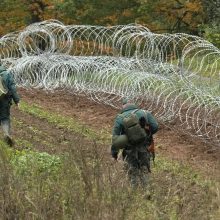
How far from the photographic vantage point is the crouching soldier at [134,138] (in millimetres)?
9516

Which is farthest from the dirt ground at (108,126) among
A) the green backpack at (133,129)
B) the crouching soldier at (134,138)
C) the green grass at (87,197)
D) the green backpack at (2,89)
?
the green grass at (87,197)

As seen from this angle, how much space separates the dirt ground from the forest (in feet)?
37.5

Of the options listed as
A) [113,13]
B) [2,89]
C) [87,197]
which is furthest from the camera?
[113,13]

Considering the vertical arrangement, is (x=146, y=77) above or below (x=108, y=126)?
above

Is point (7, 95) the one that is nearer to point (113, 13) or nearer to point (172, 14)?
point (172, 14)

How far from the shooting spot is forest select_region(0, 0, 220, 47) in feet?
102

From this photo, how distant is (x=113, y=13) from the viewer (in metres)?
32.5

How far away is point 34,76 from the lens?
893 inches

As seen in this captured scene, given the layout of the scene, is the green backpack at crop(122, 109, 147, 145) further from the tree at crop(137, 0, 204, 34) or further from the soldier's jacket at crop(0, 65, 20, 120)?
the tree at crop(137, 0, 204, 34)

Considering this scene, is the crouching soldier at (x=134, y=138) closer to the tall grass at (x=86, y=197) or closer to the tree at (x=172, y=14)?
the tall grass at (x=86, y=197)

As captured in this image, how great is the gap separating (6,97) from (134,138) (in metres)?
4.15

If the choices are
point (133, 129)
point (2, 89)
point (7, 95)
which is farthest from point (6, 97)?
point (133, 129)

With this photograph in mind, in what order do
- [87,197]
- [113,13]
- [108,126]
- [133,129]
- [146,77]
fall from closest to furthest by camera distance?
1. [87,197]
2. [133,129]
3. [146,77]
4. [108,126]
5. [113,13]

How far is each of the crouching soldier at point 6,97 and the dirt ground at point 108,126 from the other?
1.78 meters
